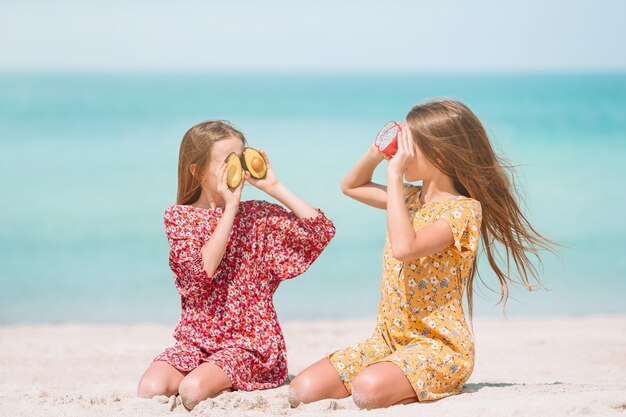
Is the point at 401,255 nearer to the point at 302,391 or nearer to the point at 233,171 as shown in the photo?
the point at 302,391

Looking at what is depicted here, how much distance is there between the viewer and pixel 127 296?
8.23 m

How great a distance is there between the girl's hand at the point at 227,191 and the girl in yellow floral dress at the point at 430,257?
0.60 meters

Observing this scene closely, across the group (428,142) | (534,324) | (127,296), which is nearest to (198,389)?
(428,142)

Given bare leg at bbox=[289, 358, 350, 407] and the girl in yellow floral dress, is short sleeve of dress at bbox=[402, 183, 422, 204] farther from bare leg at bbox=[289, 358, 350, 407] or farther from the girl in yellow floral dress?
bare leg at bbox=[289, 358, 350, 407]

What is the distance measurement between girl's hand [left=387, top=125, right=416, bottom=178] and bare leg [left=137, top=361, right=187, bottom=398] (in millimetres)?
1314

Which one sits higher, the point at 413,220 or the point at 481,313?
the point at 413,220

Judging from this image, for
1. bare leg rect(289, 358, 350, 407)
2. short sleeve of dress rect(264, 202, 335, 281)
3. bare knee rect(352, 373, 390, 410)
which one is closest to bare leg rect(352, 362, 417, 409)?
bare knee rect(352, 373, 390, 410)

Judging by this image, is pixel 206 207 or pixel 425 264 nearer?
pixel 425 264

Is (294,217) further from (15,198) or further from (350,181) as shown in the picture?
(15,198)

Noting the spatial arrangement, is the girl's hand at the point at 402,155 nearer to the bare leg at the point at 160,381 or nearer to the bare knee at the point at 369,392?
the bare knee at the point at 369,392

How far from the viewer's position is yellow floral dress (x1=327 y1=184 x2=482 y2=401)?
370 cm

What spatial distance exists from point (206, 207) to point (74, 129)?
714 inches

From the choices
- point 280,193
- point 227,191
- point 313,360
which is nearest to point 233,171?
point 227,191

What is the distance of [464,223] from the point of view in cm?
372
